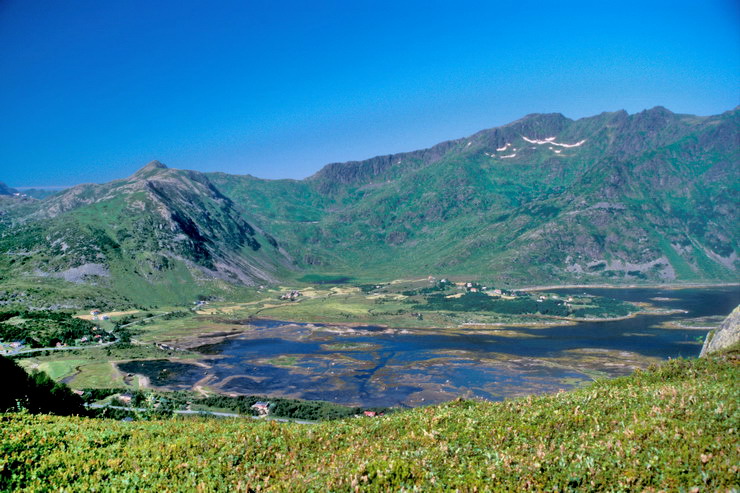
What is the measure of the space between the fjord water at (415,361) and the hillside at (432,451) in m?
86.2

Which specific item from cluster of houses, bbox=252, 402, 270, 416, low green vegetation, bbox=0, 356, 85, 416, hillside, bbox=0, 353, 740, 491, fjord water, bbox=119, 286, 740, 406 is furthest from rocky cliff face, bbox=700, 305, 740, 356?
cluster of houses, bbox=252, 402, 270, 416

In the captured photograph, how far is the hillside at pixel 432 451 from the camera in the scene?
12.5 m

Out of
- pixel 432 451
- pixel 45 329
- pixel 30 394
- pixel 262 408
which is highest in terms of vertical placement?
pixel 432 451

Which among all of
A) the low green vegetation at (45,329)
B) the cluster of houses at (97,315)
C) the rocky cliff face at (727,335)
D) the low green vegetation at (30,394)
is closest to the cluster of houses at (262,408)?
the low green vegetation at (30,394)

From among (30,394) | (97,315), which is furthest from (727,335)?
(97,315)

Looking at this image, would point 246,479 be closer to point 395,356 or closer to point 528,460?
point 528,460

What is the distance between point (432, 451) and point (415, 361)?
129m

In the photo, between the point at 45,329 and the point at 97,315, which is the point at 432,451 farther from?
the point at 97,315

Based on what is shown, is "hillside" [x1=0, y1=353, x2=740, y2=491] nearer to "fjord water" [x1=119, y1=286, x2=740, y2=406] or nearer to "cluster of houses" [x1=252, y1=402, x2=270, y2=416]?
"cluster of houses" [x1=252, y1=402, x2=270, y2=416]

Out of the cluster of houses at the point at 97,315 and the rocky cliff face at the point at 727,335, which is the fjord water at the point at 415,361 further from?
the rocky cliff face at the point at 727,335

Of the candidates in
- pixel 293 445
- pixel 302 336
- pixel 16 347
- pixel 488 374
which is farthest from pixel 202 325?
pixel 293 445

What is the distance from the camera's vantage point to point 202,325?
19300 cm

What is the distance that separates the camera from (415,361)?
140 m

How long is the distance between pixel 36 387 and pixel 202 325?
160596 mm
